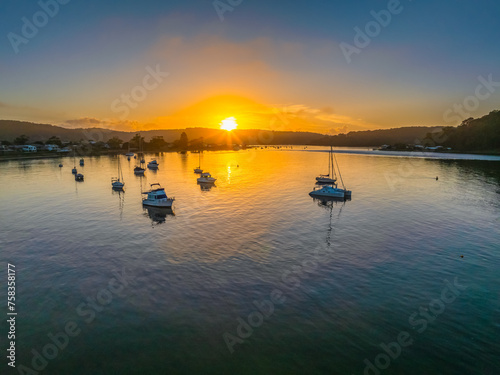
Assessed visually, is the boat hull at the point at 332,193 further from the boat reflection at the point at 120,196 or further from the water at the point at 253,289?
the boat reflection at the point at 120,196

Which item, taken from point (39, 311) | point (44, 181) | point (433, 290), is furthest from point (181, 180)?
point (433, 290)

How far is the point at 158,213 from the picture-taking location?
219 ft

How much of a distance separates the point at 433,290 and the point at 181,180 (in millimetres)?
107143

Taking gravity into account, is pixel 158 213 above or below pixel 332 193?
below

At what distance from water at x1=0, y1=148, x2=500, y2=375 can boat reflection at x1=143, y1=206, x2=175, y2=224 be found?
2.84 ft

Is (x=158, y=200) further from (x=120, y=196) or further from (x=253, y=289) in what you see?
(x=253, y=289)

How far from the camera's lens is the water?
2220 cm

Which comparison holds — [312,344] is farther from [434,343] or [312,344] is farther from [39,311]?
[39,311]

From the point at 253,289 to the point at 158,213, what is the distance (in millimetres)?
41974

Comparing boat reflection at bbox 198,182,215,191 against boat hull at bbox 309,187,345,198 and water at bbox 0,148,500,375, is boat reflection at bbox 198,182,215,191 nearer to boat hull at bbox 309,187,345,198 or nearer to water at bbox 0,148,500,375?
water at bbox 0,148,500,375

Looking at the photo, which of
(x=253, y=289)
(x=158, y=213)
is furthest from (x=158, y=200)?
(x=253, y=289)

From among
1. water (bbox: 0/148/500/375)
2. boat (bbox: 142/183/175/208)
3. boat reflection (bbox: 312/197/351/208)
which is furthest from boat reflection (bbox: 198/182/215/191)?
boat reflection (bbox: 312/197/351/208)

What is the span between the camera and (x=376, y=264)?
3856 centimetres

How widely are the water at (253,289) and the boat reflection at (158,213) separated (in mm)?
864
